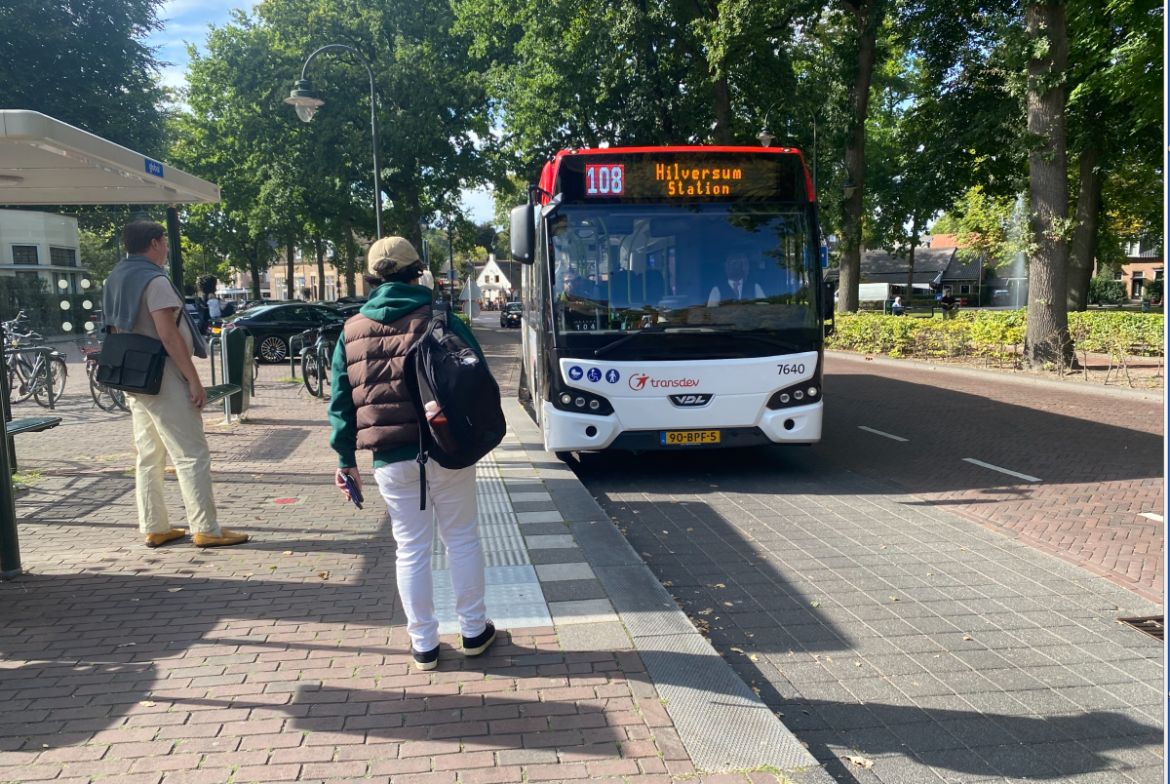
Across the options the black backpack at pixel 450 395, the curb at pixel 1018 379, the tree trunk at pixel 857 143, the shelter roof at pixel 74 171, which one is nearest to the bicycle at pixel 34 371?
the shelter roof at pixel 74 171

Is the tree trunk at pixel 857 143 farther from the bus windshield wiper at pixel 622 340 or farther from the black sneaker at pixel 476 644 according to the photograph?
the black sneaker at pixel 476 644

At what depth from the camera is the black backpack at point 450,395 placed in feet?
11.0

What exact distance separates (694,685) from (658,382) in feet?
14.2

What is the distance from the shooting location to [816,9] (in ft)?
70.2

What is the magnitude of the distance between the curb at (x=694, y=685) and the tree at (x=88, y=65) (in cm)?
2736

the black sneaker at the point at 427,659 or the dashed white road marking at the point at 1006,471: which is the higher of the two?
the black sneaker at the point at 427,659

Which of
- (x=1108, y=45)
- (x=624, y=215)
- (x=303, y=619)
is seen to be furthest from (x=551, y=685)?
(x=1108, y=45)

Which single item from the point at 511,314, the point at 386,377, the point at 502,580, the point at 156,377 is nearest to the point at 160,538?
the point at 156,377

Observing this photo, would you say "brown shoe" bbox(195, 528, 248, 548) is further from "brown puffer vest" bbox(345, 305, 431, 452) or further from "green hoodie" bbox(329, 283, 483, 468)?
"brown puffer vest" bbox(345, 305, 431, 452)

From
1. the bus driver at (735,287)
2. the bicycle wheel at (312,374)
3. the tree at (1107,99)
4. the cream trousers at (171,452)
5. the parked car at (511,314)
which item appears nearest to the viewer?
the cream trousers at (171,452)

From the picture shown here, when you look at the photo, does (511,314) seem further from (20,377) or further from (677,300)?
(677,300)

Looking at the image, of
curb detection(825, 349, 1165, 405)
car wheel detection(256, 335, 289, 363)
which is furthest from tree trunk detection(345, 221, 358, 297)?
curb detection(825, 349, 1165, 405)

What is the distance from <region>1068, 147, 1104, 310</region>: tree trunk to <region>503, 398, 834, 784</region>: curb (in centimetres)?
2245

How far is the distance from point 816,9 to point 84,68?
22213 mm
